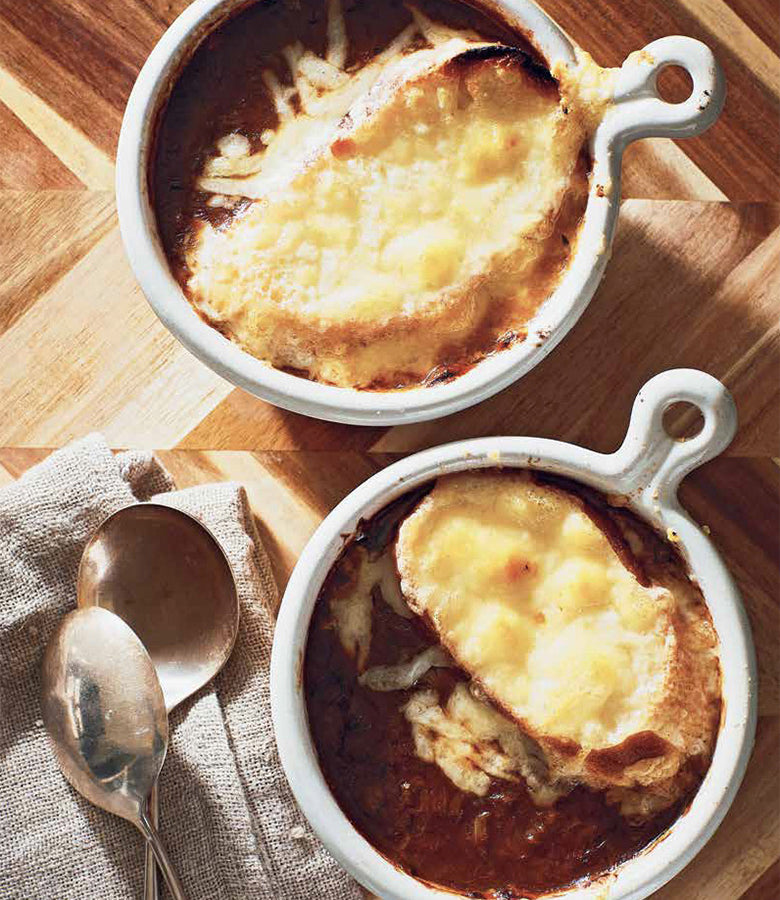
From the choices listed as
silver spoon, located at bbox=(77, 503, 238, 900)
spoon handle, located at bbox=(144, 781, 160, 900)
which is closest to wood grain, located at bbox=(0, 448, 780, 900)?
silver spoon, located at bbox=(77, 503, 238, 900)

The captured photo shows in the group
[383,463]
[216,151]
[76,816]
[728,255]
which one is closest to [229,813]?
[76,816]

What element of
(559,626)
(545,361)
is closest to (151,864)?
(559,626)

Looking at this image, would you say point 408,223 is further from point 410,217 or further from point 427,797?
point 427,797

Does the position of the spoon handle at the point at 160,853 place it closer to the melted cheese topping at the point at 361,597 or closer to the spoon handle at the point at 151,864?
the spoon handle at the point at 151,864

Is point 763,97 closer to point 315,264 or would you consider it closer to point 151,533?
point 315,264

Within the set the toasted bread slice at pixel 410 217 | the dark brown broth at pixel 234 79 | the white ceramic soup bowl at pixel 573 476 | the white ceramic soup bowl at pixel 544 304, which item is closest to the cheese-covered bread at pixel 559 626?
the white ceramic soup bowl at pixel 573 476

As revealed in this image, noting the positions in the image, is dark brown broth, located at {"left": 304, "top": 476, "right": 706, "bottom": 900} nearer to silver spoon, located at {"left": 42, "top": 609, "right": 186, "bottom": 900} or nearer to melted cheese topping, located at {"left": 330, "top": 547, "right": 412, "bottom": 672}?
melted cheese topping, located at {"left": 330, "top": 547, "right": 412, "bottom": 672}

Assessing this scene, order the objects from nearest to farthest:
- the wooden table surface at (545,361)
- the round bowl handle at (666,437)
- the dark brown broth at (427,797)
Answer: the round bowl handle at (666,437), the dark brown broth at (427,797), the wooden table surface at (545,361)
